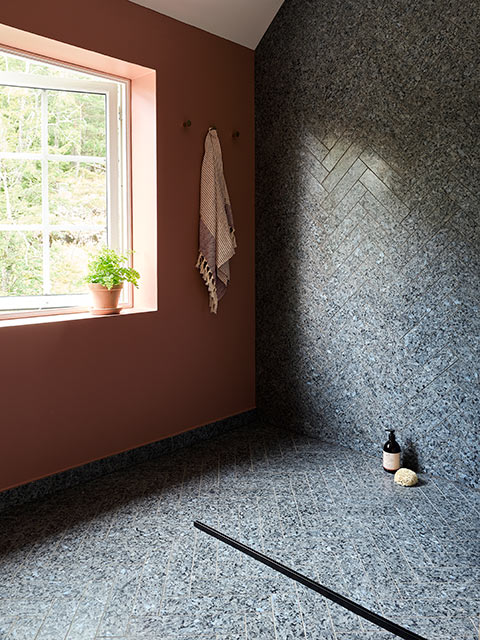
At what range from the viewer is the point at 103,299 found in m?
2.79

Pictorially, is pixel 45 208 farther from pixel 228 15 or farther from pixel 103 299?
pixel 228 15

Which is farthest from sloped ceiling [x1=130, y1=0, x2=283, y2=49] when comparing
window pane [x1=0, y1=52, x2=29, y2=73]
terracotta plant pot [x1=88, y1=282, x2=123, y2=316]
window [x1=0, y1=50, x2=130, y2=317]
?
terracotta plant pot [x1=88, y1=282, x2=123, y2=316]

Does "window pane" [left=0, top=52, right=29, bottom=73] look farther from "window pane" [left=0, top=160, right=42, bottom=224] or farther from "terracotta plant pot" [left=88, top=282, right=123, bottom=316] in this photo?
"terracotta plant pot" [left=88, top=282, right=123, bottom=316]

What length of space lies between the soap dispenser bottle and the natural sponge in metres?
0.10

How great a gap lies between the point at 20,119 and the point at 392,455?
235 centimetres

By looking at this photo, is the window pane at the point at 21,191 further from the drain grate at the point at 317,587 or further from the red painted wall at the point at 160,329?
the drain grate at the point at 317,587

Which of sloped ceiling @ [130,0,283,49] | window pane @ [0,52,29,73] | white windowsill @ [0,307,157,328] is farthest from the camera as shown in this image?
sloped ceiling @ [130,0,283,49]

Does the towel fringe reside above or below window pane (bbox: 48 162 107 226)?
below

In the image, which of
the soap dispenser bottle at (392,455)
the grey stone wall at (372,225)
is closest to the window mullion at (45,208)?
the grey stone wall at (372,225)

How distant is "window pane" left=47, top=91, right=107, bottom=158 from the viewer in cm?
275

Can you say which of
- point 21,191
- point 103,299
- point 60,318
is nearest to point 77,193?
point 21,191

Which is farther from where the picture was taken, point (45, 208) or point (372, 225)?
point (372, 225)

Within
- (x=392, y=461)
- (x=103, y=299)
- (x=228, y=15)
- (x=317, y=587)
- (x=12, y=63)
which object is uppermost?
(x=228, y=15)

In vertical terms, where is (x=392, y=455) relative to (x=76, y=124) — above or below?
below
